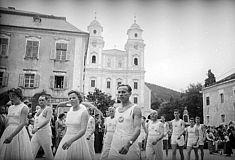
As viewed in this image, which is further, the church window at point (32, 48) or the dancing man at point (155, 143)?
the church window at point (32, 48)

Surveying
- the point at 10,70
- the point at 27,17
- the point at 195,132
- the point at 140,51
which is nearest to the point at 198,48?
the point at 195,132

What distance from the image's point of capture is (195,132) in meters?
5.86

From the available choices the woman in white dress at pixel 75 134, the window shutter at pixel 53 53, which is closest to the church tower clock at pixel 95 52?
the window shutter at pixel 53 53

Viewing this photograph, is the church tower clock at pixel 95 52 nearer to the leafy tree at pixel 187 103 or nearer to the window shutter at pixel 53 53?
the window shutter at pixel 53 53

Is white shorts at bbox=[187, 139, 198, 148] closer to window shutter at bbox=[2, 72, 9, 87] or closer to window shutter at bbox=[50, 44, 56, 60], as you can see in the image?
window shutter at bbox=[2, 72, 9, 87]

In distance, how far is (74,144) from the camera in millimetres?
3053

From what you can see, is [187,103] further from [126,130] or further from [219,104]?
[126,130]

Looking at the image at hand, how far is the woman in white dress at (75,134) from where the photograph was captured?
9.61 ft

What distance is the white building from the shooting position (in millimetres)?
9750

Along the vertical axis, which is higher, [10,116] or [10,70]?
[10,70]

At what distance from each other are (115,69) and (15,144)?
37.9 feet

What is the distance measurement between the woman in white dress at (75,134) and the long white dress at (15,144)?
0.65 m

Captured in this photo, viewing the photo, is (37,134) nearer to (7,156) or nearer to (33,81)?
(7,156)

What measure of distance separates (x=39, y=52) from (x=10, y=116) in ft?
29.1
